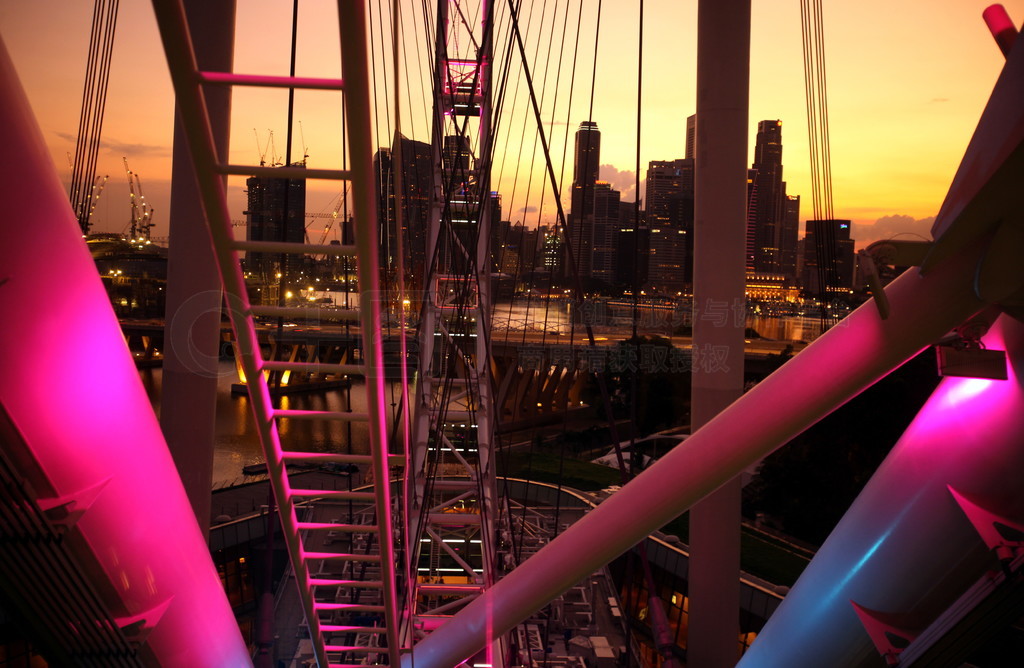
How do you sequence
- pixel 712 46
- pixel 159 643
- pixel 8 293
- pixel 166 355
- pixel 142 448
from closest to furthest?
pixel 8 293, pixel 142 448, pixel 159 643, pixel 712 46, pixel 166 355

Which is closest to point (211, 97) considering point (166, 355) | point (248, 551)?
point (166, 355)

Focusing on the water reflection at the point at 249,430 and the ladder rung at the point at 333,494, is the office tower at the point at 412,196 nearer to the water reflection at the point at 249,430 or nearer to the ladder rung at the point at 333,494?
the ladder rung at the point at 333,494

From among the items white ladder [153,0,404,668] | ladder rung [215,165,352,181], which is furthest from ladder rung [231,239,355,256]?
ladder rung [215,165,352,181]

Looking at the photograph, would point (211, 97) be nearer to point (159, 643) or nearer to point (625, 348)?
point (159, 643)

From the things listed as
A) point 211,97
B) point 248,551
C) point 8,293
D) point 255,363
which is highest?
point 211,97

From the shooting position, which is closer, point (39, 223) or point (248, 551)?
point (39, 223)

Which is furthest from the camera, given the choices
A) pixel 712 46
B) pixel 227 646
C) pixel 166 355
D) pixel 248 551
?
pixel 248 551
